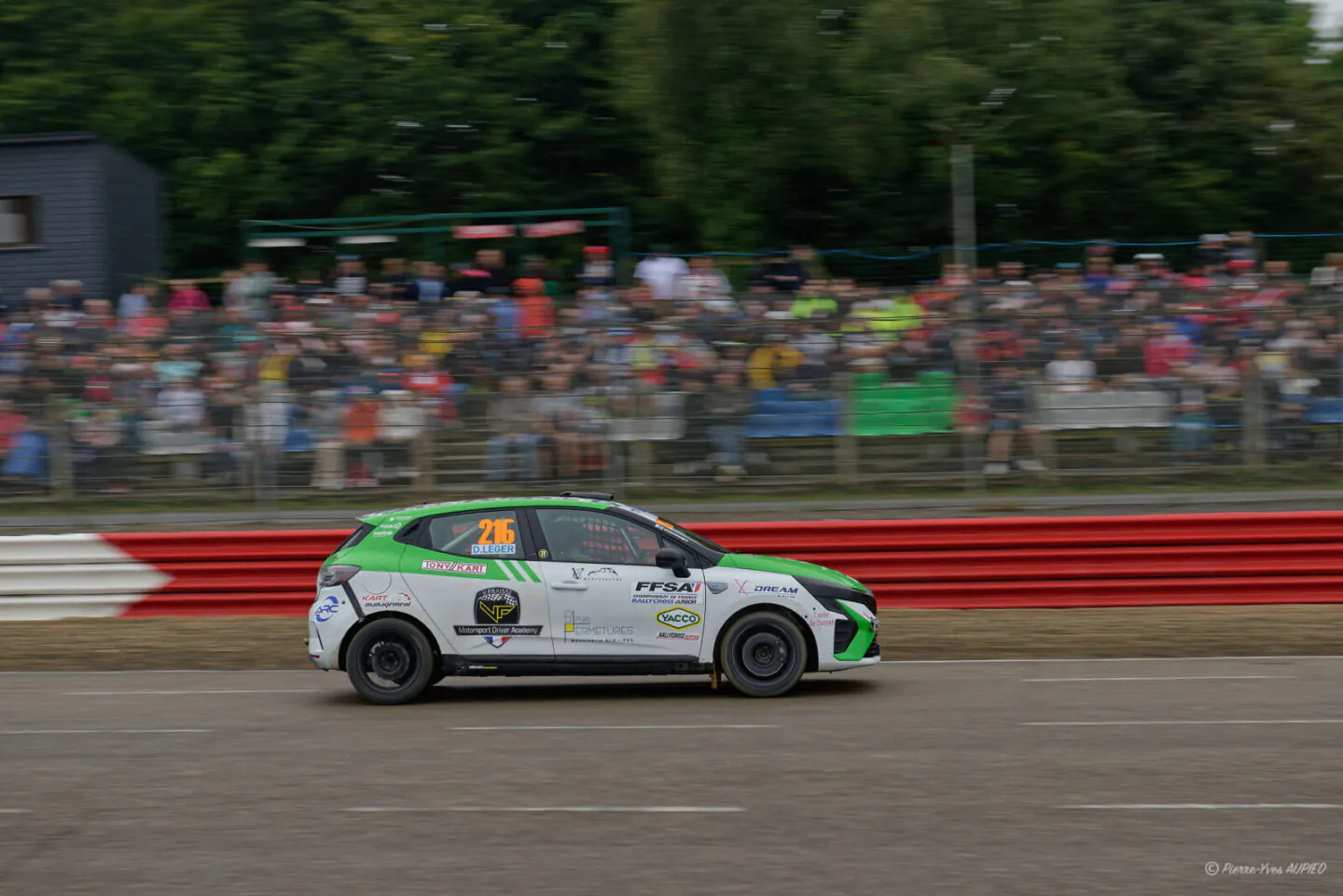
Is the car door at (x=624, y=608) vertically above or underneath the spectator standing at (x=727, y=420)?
underneath

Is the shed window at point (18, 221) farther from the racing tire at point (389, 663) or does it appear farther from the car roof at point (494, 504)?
the racing tire at point (389, 663)

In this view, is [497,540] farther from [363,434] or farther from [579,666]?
[363,434]

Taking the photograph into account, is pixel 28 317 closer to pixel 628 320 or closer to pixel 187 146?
pixel 628 320

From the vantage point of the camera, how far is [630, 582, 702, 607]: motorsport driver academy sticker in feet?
34.8

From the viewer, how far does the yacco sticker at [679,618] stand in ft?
34.8

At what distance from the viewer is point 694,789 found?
25.2ft

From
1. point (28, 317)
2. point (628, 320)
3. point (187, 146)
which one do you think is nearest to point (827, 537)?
point (628, 320)

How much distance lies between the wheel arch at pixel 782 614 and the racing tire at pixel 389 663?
2.06m

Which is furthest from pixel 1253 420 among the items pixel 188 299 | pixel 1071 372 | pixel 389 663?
pixel 188 299

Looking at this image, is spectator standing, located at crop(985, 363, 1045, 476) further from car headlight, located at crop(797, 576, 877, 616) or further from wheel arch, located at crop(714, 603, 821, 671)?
wheel arch, located at crop(714, 603, 821, 671)

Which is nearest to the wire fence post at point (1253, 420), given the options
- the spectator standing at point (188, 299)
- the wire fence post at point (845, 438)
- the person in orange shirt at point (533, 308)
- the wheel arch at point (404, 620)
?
the wire fence post at point (845, 438)

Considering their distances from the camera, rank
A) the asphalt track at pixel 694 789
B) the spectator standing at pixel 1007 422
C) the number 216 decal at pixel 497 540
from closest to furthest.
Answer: the asphalt track at pixel 694 789, the number 216 decal at pixel 497 540, the spectator standing at pixel 1007 422

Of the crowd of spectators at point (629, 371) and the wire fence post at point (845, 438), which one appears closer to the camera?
the crowd of spectators at point (629, 371)

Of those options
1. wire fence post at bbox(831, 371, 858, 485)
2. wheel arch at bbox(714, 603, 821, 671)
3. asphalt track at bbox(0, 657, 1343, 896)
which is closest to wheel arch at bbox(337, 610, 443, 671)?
asphalt track at bbox(0, 657, 1343, 896)
